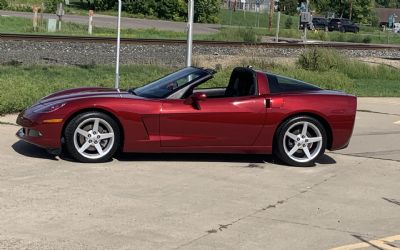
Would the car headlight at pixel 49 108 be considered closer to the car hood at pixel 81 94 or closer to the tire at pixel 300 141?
the car hood at pixel 81 94

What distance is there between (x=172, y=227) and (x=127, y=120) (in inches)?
97.9

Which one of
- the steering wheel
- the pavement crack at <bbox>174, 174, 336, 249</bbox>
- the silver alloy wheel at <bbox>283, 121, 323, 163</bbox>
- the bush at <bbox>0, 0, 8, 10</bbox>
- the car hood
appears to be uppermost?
the bush at <bbox>0, 0, 8, 10</bbox>

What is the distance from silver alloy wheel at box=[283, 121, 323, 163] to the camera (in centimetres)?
809

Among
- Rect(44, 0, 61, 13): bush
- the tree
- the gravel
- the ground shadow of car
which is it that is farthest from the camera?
the tree

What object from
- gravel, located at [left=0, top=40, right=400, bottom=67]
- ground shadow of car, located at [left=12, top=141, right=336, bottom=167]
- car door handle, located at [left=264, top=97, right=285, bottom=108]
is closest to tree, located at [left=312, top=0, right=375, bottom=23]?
gravel, located at [left=0, top=40, right=400, bottom=67]

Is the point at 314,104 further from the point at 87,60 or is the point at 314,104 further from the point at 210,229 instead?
the point at 87,60

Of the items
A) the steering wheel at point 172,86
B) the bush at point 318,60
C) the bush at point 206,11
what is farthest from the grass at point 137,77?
the bush at point 206,11

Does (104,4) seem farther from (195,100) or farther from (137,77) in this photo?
(195,100)

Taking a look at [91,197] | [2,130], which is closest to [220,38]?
[2,130]

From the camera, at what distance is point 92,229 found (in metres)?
5.22

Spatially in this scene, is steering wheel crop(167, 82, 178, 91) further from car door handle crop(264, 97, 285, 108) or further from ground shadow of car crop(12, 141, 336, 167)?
car door handle crop(264, 97, 285, 108)

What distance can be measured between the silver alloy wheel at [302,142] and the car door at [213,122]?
45 cm

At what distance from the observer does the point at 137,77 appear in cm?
1655

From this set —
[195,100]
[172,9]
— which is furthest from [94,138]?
[172,9]
